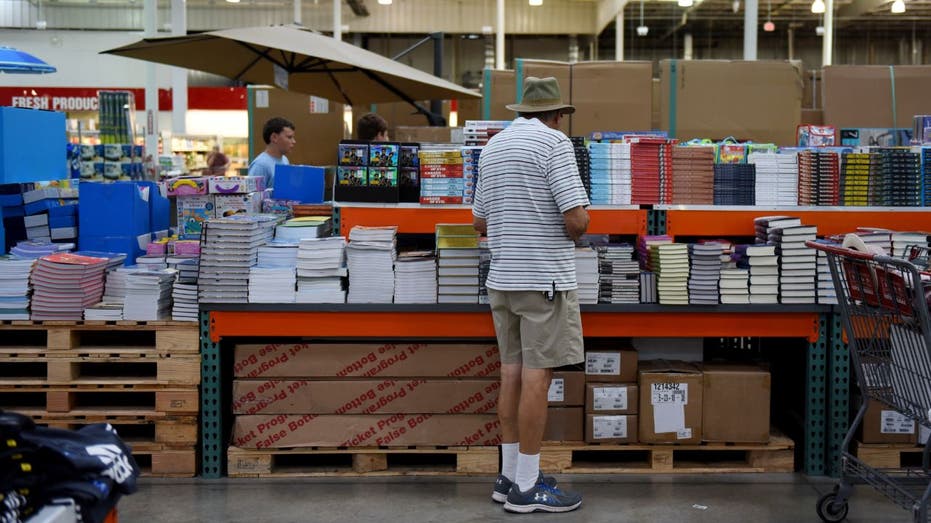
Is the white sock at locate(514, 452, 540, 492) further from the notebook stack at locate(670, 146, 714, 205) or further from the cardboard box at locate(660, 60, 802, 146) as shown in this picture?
the cardboard box at locate(660, 60, 802, 146)

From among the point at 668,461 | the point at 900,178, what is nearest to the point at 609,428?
the point at 668,461

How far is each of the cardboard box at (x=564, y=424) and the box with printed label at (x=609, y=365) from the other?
0.61 feet

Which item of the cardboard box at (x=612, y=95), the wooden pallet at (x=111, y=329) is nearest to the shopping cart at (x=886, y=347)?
the cardboard box at (x=612, y=95)

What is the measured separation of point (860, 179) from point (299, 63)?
4.01 metres

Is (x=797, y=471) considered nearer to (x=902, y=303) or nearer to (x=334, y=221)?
(x=902, y=303)

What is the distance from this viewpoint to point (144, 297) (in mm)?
4891

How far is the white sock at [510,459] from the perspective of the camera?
14.8 feet

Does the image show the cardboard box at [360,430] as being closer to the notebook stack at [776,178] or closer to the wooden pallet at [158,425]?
the wooden pallet at [158,425]

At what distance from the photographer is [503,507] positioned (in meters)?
4.49

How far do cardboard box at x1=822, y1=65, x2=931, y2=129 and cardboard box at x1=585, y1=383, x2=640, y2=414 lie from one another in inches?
130

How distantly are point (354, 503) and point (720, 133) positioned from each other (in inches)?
134

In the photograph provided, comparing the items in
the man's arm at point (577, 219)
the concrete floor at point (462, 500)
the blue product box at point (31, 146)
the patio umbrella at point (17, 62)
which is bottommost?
the concrete floor at point (462, 500)

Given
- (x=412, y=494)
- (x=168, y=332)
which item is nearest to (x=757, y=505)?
(x=412, y=494)

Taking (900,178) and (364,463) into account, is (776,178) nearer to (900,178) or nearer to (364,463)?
(900,178)
